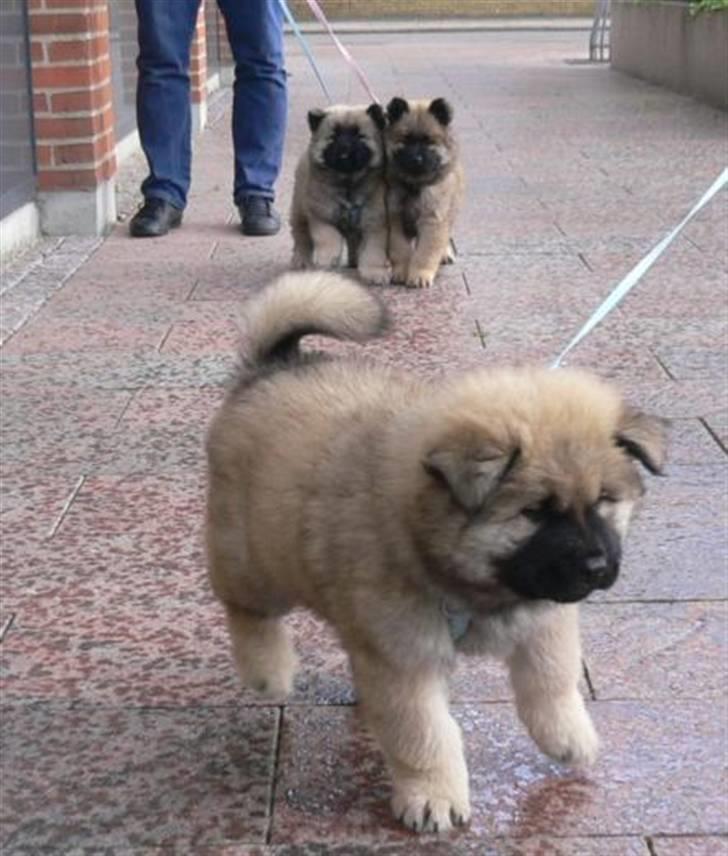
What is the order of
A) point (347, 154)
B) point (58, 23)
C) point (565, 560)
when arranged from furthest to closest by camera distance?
point (58, 23)
point (347, 154)
point (565, 560)

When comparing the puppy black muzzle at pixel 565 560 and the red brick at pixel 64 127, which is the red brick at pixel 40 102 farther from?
the puppy black muzzle at pixel 565 560

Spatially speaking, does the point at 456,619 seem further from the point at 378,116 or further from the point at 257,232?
the point at 257,232

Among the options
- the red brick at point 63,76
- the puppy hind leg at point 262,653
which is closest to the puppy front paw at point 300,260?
the red brick at point 63,76

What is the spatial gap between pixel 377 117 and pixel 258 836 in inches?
202

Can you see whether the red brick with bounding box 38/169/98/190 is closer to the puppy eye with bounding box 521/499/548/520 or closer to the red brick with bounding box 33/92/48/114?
the red brick with bounding box 33/92/48/114

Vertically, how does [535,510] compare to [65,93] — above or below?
above

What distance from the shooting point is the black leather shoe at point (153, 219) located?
28.7 ft

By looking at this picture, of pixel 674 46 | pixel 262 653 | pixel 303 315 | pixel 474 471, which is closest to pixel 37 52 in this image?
pixel 303 315

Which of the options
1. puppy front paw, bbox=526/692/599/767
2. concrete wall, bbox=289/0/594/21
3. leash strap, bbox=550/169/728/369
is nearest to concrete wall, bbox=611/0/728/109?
leash strap, bbox=550/169/728/369

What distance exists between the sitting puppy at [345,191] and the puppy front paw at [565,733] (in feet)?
15.2

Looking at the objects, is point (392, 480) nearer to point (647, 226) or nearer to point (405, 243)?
point (405, 243)

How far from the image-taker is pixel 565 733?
10.4ft

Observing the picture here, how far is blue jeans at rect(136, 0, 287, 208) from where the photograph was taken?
8609mm

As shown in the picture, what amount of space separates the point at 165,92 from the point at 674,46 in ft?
31.9
